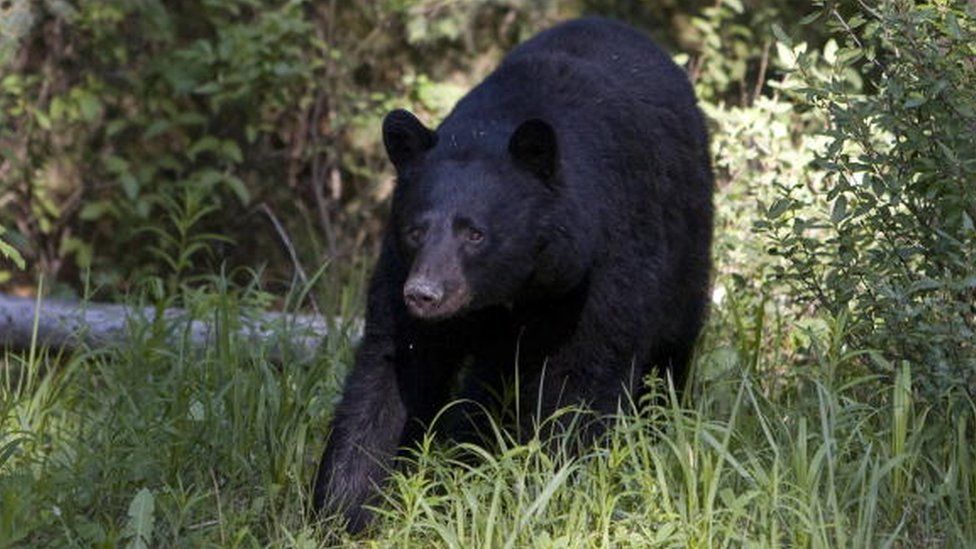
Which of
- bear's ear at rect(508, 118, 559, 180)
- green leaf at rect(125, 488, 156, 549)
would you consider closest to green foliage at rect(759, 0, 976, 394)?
bear's ear at rect(508, 118, 559, 180)

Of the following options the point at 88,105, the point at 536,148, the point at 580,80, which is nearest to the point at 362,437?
the point at 536,148

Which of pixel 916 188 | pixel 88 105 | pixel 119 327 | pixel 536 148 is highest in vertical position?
pixel 536 148

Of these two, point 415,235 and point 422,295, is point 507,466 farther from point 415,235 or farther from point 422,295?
point 415,235

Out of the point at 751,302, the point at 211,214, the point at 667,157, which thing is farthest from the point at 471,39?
the point at 667,157

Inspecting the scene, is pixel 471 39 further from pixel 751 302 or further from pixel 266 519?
pixel 266 519

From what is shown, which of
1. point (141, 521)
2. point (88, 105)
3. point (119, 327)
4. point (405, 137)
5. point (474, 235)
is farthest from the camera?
point (88, 105)

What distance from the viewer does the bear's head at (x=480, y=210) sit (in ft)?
17.3

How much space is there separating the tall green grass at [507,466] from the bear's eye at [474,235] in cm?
63

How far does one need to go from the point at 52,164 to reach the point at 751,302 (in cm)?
499

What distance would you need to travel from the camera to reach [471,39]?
35.2 feet

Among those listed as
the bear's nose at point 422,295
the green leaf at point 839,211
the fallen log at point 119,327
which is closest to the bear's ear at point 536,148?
the bear's nose at point 422,295

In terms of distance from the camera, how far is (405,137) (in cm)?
547

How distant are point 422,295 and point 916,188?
1.68 meters

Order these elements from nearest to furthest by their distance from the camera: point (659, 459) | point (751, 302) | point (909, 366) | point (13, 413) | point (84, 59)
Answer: point (659, 459) → point (909, 366) → point (13, 413) → point (751, 302) → point (84, 59)
